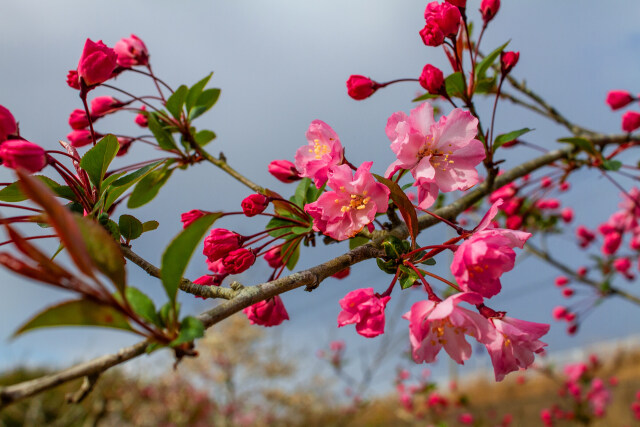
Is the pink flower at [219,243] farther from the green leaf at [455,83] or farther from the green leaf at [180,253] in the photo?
the green leaf at [455,83]

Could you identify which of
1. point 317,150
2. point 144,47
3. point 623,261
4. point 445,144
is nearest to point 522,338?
point 445,144

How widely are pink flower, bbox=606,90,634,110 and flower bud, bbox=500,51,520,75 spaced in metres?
0.92

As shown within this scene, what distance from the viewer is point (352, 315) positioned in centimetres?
77

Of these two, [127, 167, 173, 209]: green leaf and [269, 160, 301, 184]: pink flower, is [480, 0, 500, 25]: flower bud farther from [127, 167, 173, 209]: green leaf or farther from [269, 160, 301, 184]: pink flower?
[127, 167, 173, 209]: green leaf

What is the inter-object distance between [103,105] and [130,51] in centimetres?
18

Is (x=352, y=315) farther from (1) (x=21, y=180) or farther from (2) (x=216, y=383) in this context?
(2) (x=216, y=383)

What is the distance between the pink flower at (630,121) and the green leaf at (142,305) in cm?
169

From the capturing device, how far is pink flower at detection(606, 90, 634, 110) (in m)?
1.80

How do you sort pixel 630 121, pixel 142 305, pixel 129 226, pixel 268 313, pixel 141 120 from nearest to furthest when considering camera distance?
pixel 142 305 → pixel 129 226 → pixel 268 313 → pixel 141 120 → pixel 630 121

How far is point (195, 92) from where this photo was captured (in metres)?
1.25

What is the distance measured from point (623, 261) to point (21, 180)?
3.06 metres

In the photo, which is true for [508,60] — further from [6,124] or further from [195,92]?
[6,124]

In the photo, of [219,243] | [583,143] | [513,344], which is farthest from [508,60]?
[219,243]

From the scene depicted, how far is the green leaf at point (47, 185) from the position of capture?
0.84 meters
